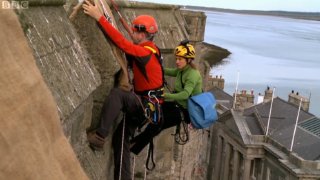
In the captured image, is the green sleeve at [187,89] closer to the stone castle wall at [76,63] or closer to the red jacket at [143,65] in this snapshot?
the red jacket at [143,65]

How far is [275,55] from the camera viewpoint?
407 feet

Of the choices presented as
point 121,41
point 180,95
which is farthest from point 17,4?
point 180,95

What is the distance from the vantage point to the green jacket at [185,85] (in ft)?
18.0

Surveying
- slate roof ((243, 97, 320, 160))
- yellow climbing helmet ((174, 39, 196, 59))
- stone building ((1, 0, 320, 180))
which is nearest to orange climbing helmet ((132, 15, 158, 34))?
stone building ((1, 0, 320, 180))

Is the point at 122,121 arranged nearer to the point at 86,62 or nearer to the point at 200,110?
the point at 200,110

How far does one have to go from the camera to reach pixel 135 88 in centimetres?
502

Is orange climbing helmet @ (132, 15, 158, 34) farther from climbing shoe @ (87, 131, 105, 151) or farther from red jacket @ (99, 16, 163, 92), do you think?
climbing shoe @ (87, 131, 105, 151)

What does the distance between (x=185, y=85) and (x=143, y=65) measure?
978mm

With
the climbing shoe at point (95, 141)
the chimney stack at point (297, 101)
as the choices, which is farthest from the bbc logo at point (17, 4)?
the chimney stack at point (297, 101)

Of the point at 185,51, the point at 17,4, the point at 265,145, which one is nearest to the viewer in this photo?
the point at 17,4

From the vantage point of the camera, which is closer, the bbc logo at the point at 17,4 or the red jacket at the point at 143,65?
the bbc logo at the point at 17,4

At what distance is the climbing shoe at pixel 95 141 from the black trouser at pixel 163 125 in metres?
1.26

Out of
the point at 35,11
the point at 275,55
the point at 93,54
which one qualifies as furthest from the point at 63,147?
the point at 275,55

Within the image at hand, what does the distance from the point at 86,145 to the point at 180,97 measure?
6.50ft
